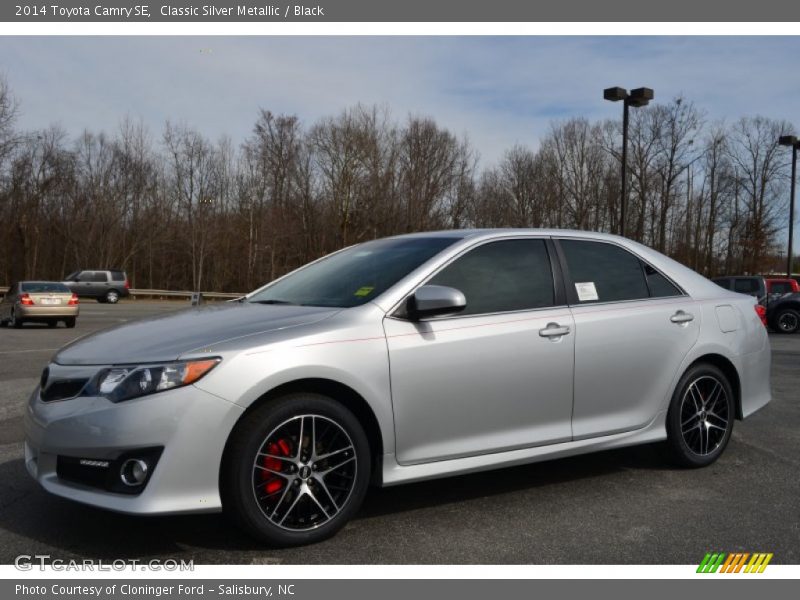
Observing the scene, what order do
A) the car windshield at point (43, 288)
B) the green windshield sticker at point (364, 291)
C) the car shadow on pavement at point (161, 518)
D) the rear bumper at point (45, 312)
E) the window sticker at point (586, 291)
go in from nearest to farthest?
the car shadow on pavement at point (161, 518)
the green windshield sticker at point (364, 291)
the window sticker at point (586, 291)
the rear bumper at point (45, 312)
the car windshield at point (43, 288)

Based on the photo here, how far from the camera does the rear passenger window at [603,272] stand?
484 centimetres

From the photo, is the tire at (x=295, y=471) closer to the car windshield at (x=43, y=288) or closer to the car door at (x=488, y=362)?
the car door at (x=488, y=362)

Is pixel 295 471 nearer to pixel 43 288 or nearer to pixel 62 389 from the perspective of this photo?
pixel 62 389


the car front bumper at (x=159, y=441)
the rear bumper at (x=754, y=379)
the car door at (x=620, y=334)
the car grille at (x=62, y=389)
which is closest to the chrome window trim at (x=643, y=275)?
the car door at (x=620, y=334)

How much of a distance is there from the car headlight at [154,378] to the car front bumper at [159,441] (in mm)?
39

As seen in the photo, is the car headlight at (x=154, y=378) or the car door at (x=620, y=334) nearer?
the car headlight at (x=154, y=378)

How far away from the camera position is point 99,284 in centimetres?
4059

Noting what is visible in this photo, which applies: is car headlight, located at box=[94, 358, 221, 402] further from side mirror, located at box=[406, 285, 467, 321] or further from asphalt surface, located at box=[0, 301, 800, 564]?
side mirror, located at box=[406, 285, 467, 321]

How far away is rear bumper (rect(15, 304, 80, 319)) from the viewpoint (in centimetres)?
2044

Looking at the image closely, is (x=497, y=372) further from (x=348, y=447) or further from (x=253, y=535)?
(x=253, y=535)

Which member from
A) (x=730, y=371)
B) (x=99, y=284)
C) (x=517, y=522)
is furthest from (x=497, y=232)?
(x=99, y=284)

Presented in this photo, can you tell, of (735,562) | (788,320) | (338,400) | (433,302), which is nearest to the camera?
(735,562)

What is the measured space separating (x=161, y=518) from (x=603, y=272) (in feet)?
10.3

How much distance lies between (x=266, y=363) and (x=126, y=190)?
172 feet
